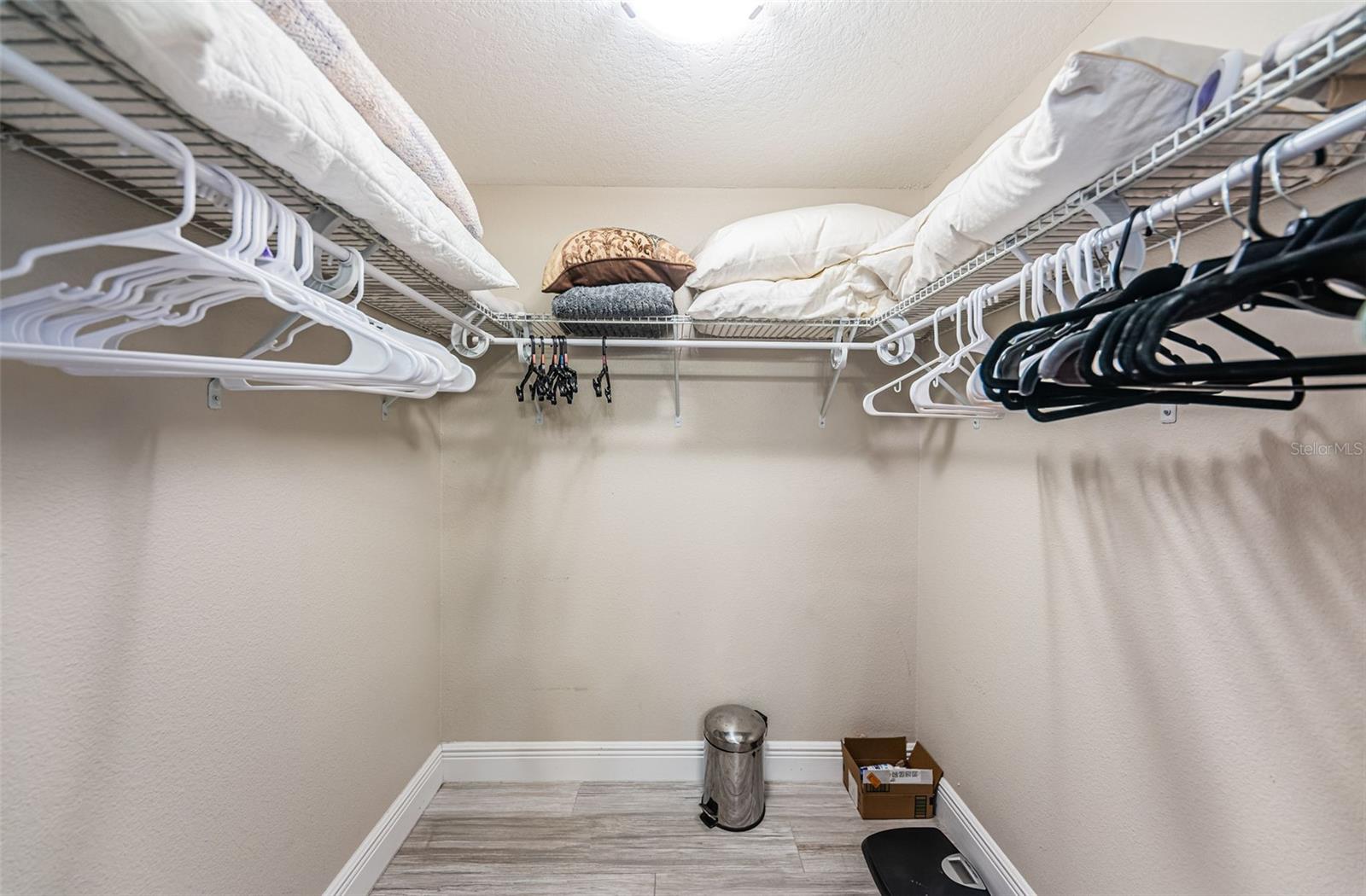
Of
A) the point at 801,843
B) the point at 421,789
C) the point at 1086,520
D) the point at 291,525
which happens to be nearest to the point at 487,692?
the point at 421,789

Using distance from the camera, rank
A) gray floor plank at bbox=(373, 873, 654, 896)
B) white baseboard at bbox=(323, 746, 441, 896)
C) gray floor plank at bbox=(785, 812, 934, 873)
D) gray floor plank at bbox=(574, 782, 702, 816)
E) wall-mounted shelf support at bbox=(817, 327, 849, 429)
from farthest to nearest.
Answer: gray floor plank at bbox=(574, 782, 702, 816) → wall-mounted shelf support at bbox=(817, 327, 849, 429) → gray floor plank at bbox=(785, 812, 934, 873) → gray floor plank at bbox=(373, 873, 654, 896) → white baseboard at bbox=(323, 746, 441, 896)

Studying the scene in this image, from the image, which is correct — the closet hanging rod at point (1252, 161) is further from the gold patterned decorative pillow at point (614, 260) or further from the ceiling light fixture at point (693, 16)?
the gold patterned decorative pillow at point (614, 260)

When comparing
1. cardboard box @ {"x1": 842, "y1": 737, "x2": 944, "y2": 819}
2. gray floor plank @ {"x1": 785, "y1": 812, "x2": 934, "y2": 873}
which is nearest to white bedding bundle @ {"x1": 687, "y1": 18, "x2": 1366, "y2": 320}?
cardboard box @ {"x1": 842, "y1": 737, "x2": 944, "y2": 819}

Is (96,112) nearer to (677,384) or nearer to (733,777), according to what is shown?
(677,384)

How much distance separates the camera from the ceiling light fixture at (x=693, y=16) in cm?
120

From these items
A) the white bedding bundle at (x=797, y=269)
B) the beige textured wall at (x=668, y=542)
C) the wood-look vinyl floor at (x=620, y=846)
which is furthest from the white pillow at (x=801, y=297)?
the wood-look vinyl floor at (x=620, y=846)

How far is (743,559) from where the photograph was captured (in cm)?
208

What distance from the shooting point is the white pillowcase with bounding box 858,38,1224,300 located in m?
0.71

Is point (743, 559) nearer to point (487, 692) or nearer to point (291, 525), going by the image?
point (487, 692)

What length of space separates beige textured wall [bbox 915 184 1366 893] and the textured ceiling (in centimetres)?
81

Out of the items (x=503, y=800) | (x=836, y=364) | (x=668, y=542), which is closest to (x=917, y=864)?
(x=668, y=542)

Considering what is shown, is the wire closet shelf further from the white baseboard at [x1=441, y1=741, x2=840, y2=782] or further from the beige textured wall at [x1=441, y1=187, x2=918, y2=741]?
the white baseboard at [x1=441, y1=741, x2=840, y2=782]

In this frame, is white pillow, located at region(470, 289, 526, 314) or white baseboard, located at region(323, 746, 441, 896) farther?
white pillow, located at region(470, 289, 526, 314)

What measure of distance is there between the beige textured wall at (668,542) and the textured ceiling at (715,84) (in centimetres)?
22
